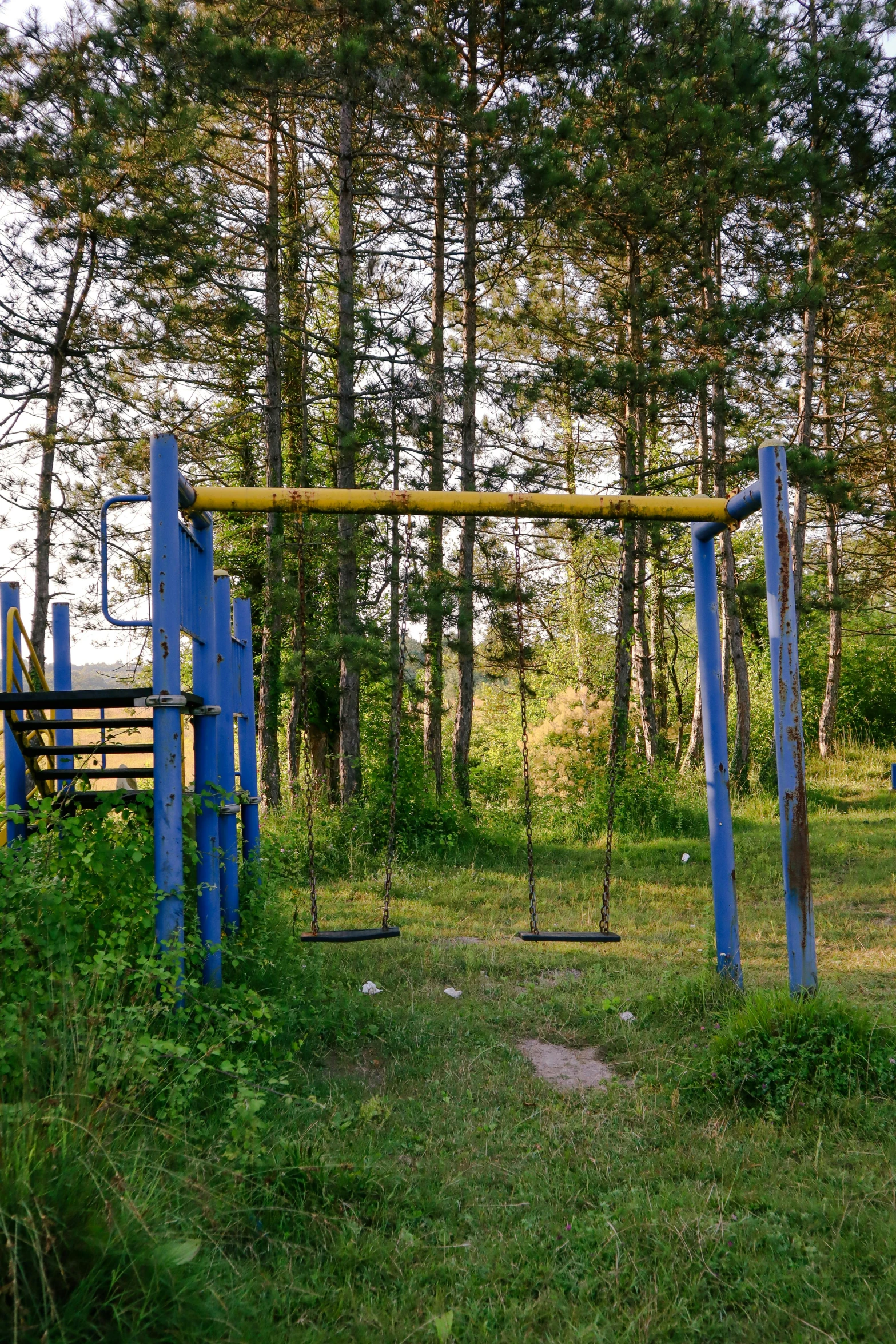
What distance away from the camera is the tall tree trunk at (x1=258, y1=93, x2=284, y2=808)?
11438mm

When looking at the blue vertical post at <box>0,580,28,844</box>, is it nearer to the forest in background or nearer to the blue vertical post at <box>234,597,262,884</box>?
the blue vertical post at <box>234,597,262,884</box>

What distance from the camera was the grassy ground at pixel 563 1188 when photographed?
2.54 meters

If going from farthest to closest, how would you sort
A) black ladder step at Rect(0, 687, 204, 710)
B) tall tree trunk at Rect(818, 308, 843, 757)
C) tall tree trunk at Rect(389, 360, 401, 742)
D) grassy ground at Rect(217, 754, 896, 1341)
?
tall tree trunk at Rect(818, 308, 843, 757) → tall tree trunk at Rect(389, 360, 401, 742) → black ladder step at Rect(0, 687, 204, 710) → grassy ground at Rect(217, 754, 896, 1341)

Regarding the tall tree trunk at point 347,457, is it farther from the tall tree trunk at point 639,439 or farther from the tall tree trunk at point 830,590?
the tall tree trunk at point 830,590

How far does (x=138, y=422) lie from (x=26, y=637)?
7.10 metres

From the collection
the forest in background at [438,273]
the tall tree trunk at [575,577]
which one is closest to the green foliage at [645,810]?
the forest in background at [438,273]

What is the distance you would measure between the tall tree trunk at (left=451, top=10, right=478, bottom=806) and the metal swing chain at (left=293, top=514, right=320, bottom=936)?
1980 mm

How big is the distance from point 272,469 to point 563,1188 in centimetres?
982

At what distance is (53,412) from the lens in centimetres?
1120

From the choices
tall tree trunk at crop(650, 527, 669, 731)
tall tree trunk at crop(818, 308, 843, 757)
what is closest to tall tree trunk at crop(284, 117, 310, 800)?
tall tree trunk at crop(650, 527, 669, 731)

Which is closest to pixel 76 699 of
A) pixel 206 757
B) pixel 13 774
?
pixel 206 757

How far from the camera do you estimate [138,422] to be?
12.1 m

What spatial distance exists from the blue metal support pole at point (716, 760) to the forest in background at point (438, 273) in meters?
4.30

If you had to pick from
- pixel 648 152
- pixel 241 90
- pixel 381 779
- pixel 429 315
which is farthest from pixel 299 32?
pixel 381 779
